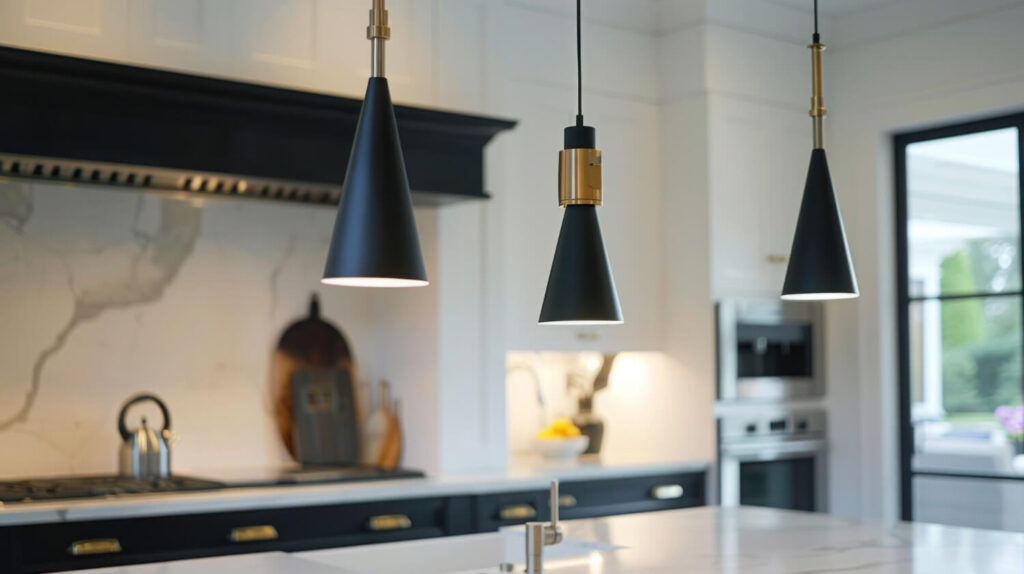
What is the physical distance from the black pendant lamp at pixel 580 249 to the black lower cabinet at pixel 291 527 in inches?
59.3

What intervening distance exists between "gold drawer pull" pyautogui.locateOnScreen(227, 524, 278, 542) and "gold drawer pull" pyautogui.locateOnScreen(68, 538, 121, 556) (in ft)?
1.05

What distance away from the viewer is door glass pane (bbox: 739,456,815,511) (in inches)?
182

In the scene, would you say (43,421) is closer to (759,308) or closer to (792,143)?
(759,308)

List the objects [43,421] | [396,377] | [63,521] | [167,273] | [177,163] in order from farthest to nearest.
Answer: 1. [396,377]
2. [167,273]
3. [43,421]
4. [177,163]
5. [63,521]

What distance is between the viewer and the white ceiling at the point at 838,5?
4770mm

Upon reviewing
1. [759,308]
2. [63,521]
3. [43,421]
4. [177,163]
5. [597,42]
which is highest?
[597,42]

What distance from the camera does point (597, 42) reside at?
4.68 metres

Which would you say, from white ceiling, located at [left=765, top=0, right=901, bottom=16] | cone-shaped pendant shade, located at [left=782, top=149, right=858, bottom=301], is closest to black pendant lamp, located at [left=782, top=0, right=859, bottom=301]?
cone-shaped pendant shade, located at [left=782, top=149, right=858, bottom=301]

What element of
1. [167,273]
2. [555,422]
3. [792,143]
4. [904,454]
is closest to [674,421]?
[555,422]

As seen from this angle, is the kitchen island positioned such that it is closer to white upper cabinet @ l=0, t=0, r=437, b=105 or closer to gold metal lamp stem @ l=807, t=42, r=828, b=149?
gold metal lamp stem @ l=807, t=42, r=828, b=149

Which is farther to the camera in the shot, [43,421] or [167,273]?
[167,273]

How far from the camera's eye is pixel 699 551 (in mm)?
2502

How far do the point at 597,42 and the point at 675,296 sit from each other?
3.61 ft

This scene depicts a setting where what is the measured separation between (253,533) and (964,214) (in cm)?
303
